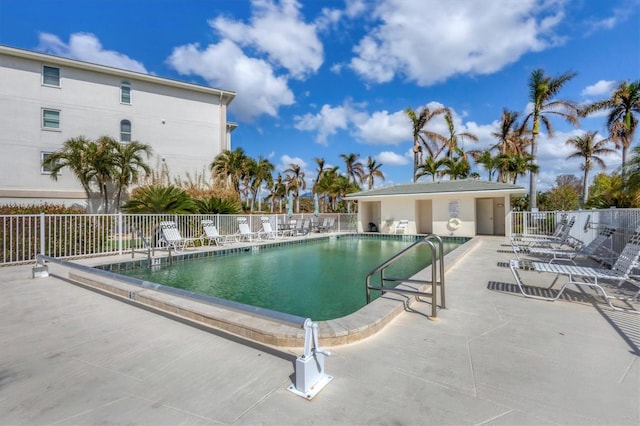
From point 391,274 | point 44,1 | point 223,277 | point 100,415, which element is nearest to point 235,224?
point 223,277

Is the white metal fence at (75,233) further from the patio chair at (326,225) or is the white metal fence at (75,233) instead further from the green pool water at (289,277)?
the patio chair at (326,225)

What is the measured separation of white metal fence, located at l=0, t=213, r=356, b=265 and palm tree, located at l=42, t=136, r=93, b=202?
9174 millimetres

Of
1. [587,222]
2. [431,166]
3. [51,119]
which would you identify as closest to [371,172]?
[431,166]

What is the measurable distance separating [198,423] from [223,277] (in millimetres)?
6117

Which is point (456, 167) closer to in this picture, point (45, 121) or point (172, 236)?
point (172, 236)

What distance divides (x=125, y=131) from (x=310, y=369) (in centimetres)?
2370

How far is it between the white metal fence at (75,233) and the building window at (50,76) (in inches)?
579

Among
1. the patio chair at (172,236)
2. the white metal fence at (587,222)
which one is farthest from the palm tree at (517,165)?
the patio chair at (172,236)

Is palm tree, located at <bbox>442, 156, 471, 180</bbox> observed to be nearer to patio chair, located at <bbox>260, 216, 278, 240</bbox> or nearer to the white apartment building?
patio chair, located at <bbox>260, 216, 278, 240</bbox>

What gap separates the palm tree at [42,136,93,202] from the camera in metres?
16.9

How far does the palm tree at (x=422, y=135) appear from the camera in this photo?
83.7ft

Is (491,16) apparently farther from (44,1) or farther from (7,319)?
(44,1)

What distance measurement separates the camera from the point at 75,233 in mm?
9266

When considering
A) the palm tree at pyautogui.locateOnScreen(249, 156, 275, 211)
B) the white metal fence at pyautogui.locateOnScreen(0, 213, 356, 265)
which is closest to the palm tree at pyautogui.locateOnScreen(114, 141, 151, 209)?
the white metal fence at pyautogui.locateOnScreen(0, 213, 356, 265)
